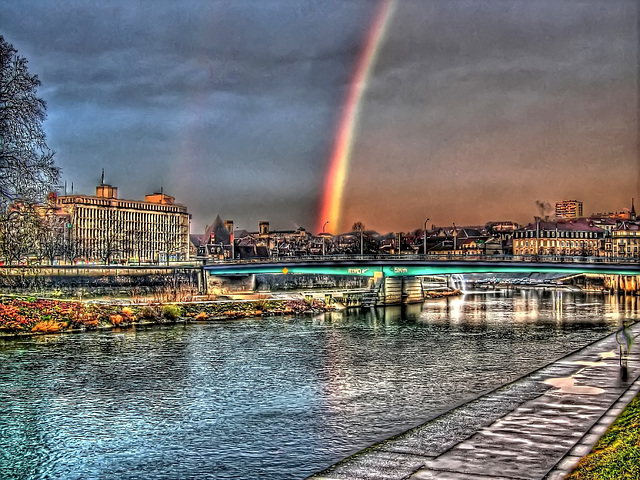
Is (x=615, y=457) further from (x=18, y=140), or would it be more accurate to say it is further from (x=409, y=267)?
(x=409, y=267)

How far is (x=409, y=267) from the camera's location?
338 ft

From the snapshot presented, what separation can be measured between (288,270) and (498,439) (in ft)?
284

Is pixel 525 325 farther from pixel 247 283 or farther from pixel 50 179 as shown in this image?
pixel 247 283

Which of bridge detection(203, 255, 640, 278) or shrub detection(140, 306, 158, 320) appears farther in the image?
bridge detection(203, 255, 640, 278)

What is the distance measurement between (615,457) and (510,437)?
4.22 metres

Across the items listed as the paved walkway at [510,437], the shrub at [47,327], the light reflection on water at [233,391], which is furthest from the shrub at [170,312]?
the paved walkway at [510,437]

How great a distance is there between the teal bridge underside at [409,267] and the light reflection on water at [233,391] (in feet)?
63.5

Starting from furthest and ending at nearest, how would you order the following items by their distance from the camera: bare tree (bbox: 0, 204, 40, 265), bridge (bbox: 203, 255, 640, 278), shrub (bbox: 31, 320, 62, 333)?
bridge (bbox: 203, 255, 640, 278) → shrub (bbox: 31, 320, 62, 333) → bare tree (bbox: 0, 204, 40, 265)

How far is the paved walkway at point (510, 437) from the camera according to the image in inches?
763

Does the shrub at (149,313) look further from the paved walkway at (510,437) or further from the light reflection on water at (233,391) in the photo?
the paved walkway at (510,437)

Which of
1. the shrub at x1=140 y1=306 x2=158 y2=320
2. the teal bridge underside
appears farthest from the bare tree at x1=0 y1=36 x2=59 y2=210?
the teal bridge underside

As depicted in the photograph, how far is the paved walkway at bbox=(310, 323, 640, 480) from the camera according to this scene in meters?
19.4

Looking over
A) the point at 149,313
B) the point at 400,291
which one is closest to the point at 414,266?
the point at 400,291

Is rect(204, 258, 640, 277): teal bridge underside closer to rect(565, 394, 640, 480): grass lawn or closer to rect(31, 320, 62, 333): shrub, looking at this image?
rect(31, 320, 62, 333): shrub
